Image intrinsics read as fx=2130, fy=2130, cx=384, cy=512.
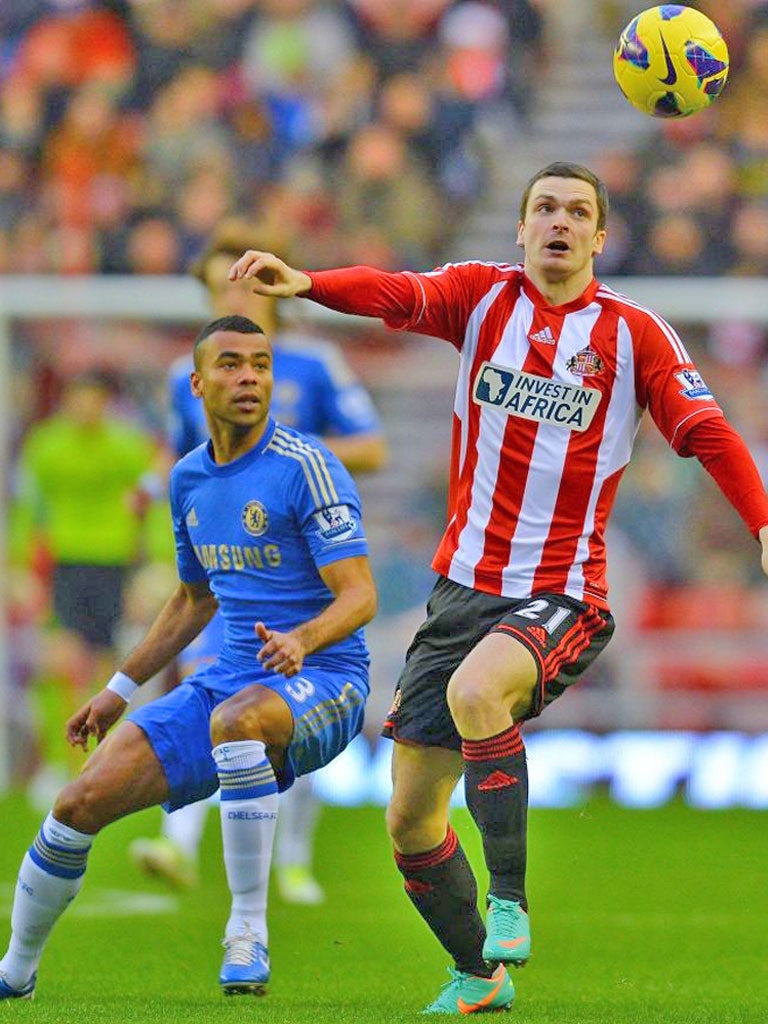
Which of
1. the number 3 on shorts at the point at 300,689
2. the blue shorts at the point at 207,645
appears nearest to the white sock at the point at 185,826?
the blue shorts at the point at 207,645

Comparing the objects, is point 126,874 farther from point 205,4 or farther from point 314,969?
point 205,4

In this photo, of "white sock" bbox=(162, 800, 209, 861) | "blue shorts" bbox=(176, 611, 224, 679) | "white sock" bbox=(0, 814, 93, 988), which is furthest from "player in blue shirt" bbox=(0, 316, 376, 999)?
"white sock" bbox=(162, 800, 209, 861)

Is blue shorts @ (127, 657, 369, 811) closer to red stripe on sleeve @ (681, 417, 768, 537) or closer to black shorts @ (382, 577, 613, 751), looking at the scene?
black shorts @ (382, 577, 613, 751)

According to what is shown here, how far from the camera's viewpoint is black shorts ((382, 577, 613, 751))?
5707mm

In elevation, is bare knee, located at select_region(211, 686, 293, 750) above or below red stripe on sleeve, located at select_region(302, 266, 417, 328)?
below

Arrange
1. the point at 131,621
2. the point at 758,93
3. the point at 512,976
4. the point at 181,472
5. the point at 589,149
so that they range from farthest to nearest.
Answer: the point at 589,149 → the point at 758,93 → the point at 131,621 → the point at 512,976 → the point at 181,472

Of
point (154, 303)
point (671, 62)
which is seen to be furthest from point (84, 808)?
point (154, 303)

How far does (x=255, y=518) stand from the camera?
6.26 m

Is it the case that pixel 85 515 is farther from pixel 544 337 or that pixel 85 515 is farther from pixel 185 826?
pixel 544 337

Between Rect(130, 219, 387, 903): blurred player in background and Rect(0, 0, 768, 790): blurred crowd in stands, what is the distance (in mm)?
3728

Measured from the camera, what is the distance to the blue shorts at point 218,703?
6066mm

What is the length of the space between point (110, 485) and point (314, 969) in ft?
20.4

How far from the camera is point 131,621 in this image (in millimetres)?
12641

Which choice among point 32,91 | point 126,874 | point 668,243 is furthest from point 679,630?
point 32,91
